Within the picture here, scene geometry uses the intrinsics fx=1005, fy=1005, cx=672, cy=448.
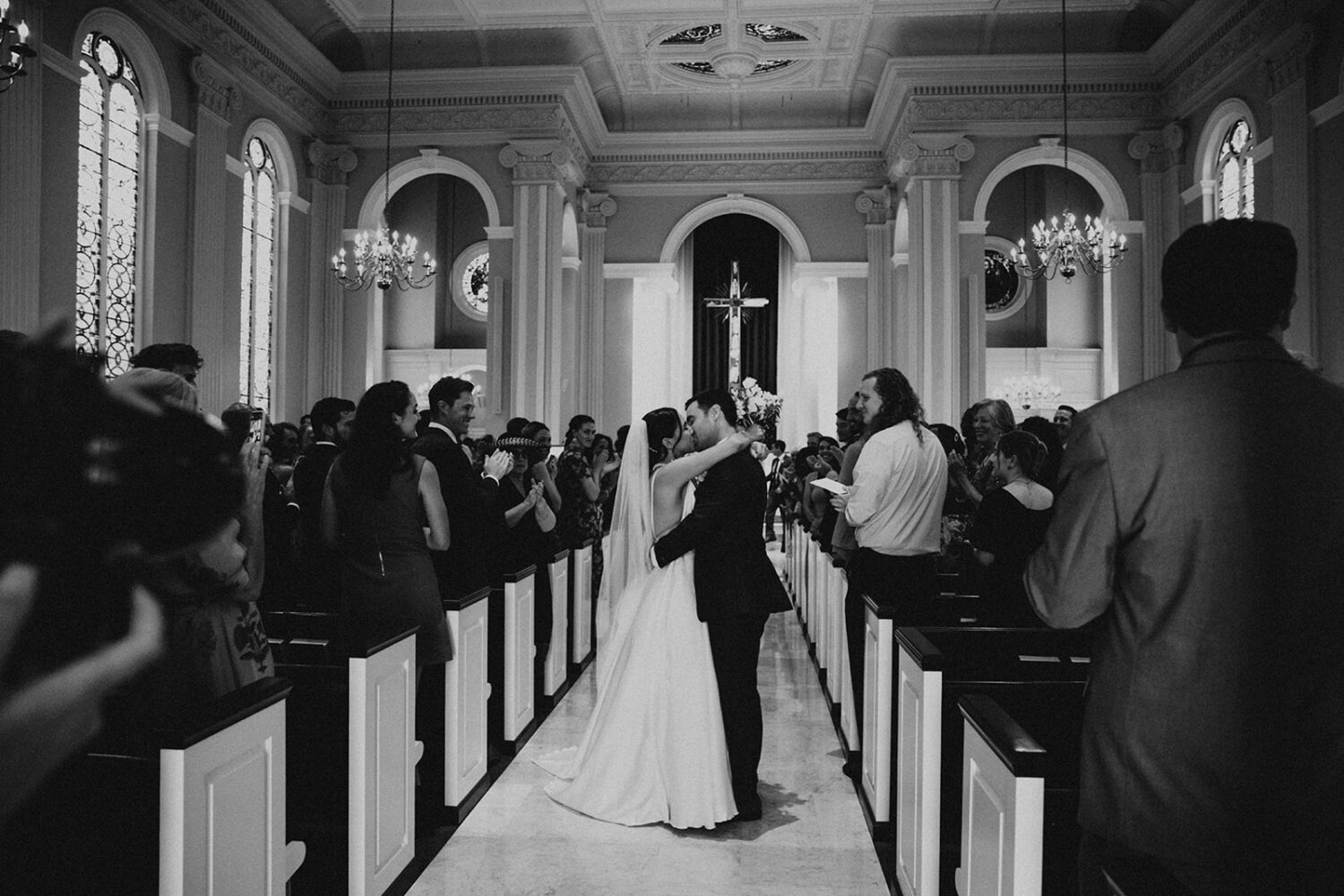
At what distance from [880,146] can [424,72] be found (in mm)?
6842

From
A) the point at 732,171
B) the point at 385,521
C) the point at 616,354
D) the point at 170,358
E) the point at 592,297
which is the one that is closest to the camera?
the point at 170,358

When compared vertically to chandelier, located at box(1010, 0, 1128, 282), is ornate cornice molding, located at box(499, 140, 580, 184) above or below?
above

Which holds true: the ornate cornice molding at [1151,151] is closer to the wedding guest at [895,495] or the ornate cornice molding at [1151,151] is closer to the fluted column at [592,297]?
the fluted column at [592,297]

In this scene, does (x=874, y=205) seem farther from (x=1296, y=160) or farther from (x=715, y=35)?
(x=1296, y=160)

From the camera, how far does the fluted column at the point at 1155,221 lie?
40.8 ft

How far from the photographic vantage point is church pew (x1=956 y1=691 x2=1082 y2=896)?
2.10 meters

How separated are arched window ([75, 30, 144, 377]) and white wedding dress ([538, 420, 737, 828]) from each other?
6501 millimetres

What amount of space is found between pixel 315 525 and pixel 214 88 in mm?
7631

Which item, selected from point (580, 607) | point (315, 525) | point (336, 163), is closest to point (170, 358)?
point (315, 525)

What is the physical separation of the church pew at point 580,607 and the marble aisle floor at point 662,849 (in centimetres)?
193

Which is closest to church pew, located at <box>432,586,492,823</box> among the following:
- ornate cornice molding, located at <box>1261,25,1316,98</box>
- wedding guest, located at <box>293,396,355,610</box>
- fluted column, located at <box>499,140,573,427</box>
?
wedding guest, located at <box>293,396,355,610</box>

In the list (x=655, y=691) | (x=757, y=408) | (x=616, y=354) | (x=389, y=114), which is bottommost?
(x=655, y=691)

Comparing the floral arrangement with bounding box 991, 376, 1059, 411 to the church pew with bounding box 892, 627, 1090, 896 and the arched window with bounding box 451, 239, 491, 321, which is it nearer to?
the arched window with bounding box 451, 239, 491, 321

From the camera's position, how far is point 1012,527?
372 cm
